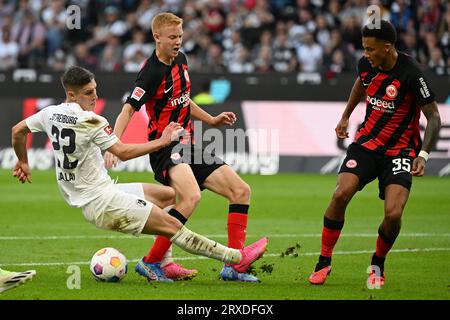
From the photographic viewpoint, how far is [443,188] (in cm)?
1742

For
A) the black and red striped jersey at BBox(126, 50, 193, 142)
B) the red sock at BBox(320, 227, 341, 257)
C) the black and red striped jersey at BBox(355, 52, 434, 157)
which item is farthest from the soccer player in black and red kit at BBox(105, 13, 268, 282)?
the black and red striped jersey at BBox(355, 52, 434, 157)

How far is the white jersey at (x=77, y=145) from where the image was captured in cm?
800

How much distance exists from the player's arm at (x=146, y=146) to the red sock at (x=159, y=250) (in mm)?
1224

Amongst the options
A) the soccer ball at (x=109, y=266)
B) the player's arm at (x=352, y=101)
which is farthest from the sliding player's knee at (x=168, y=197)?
the player's arm at (x=352, y=101)

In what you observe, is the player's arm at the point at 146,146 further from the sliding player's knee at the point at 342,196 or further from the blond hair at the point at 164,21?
the sliding player's knee at the point at 342,196

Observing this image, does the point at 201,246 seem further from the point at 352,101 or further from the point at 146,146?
the point at 352,101

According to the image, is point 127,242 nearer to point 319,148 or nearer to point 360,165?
point 360,165

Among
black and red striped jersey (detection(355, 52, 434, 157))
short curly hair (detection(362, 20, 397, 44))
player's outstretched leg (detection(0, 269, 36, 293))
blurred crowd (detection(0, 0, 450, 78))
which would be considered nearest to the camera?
player's outstretched leg (detection(0, 269, 36, 293))

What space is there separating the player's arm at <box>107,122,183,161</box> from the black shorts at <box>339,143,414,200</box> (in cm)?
171

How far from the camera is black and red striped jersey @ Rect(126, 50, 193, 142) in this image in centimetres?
896

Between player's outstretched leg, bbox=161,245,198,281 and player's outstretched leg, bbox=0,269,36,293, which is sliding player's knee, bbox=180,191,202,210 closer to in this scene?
player's outstretched leg, bbox=161,245,198,281

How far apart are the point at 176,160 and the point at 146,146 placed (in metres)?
1.07

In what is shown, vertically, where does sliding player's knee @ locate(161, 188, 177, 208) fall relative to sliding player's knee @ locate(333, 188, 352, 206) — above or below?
below

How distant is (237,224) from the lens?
29.6 ft
